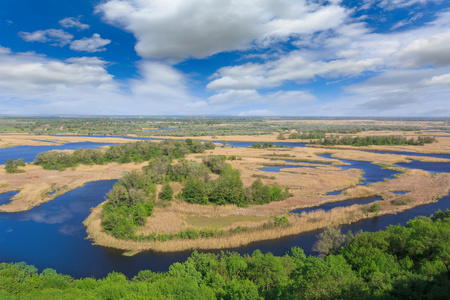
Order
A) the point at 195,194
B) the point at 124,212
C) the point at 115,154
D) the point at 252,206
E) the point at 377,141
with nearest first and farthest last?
the point at 124,212 → the point at 252,206 → the point at 195,194 → the point at 115,154 → the point at 377,141

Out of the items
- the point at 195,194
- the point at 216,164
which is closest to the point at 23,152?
the point at 216,164

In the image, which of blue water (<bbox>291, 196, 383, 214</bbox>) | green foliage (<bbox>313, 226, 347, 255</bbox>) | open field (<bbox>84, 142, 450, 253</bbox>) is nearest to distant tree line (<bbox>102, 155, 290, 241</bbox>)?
open field (<bbox>84, 142, 450, 253</bbox>)

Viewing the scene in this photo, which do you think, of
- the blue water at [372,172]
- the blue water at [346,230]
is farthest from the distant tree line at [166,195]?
the blue water at [372,172]

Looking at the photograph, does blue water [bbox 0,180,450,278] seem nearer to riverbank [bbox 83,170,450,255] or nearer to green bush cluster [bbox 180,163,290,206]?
riverbank [bbox 83,170,450,255]

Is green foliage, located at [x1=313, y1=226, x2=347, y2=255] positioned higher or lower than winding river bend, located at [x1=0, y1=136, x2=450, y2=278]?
higher

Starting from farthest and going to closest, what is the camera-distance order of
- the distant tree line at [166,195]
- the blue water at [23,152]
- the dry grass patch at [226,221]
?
the blue water at [23,152] → the dry grass patch at [226,221] → the distant tree line at [166,195]

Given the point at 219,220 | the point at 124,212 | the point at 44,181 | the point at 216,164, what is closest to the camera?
the point at 124,212

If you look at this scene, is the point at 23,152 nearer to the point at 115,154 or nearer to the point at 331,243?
the point at 115,154

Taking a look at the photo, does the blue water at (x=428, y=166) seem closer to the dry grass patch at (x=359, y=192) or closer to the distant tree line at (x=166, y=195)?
the dry grass patch at (x=359, y=192)

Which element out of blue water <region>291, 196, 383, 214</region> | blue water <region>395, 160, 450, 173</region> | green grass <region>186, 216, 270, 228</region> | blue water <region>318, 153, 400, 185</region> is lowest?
green grass <region>186, 216, 270, 228</region>
